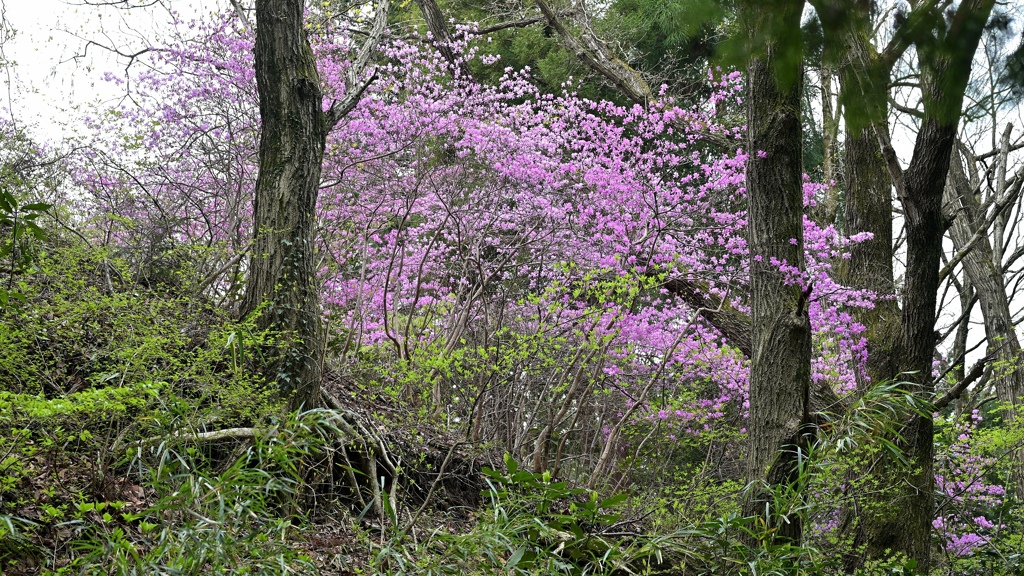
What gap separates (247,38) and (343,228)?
80.2 inches

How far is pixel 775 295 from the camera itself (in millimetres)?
4605

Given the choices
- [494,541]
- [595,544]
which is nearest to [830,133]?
[595,544]

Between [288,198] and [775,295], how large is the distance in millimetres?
3175

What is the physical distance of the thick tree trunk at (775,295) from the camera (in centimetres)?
437

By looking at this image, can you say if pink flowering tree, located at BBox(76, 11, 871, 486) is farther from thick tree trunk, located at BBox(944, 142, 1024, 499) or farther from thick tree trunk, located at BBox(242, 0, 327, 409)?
thick tree trunk, located at BBox(944, 142, 1024, 499)

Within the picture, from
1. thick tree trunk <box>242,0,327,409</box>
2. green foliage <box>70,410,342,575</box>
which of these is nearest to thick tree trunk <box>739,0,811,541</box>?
green foliage <box>70,410,342,575</box>

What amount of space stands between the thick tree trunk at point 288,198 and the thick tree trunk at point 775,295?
2731 millimetres

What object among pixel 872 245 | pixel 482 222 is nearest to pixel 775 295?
pixel 872 245

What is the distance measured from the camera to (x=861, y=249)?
6844 mm

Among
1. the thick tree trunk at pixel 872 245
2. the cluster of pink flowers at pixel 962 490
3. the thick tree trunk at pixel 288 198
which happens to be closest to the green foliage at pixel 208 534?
the thick tree trunk at pixel 288 198

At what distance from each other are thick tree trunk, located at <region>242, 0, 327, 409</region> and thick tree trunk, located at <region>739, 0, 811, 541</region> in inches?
108

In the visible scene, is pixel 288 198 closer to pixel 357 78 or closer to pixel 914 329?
pixel 357 78

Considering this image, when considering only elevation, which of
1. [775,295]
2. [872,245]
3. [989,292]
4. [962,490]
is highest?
[989,292]

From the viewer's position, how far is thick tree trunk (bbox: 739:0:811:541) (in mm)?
4367
